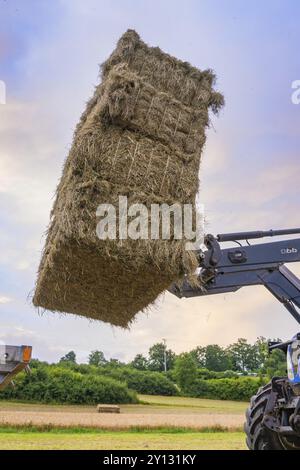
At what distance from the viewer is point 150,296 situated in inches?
272

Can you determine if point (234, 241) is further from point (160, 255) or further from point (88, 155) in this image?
point (88, 155)

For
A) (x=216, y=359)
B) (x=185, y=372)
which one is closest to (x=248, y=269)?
(x=185, y=372)

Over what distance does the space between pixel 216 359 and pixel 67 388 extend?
20115 mm

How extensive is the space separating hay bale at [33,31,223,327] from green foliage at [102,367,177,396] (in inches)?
1337

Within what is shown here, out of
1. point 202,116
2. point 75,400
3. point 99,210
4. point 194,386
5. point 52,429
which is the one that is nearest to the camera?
point 99,210

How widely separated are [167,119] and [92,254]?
1780mm

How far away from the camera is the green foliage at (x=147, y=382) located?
132 ft

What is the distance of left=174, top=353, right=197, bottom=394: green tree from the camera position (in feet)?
139

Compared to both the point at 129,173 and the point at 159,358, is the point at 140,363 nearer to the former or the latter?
the point at 159,358

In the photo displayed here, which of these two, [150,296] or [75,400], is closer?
[150,296]

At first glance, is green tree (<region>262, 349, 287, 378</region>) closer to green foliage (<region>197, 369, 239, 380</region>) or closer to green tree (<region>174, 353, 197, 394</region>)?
green tree (<region>174, 353, 197, 394</region>)

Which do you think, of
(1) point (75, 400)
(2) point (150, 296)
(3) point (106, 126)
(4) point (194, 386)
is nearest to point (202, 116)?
(3) point (106, 126)
